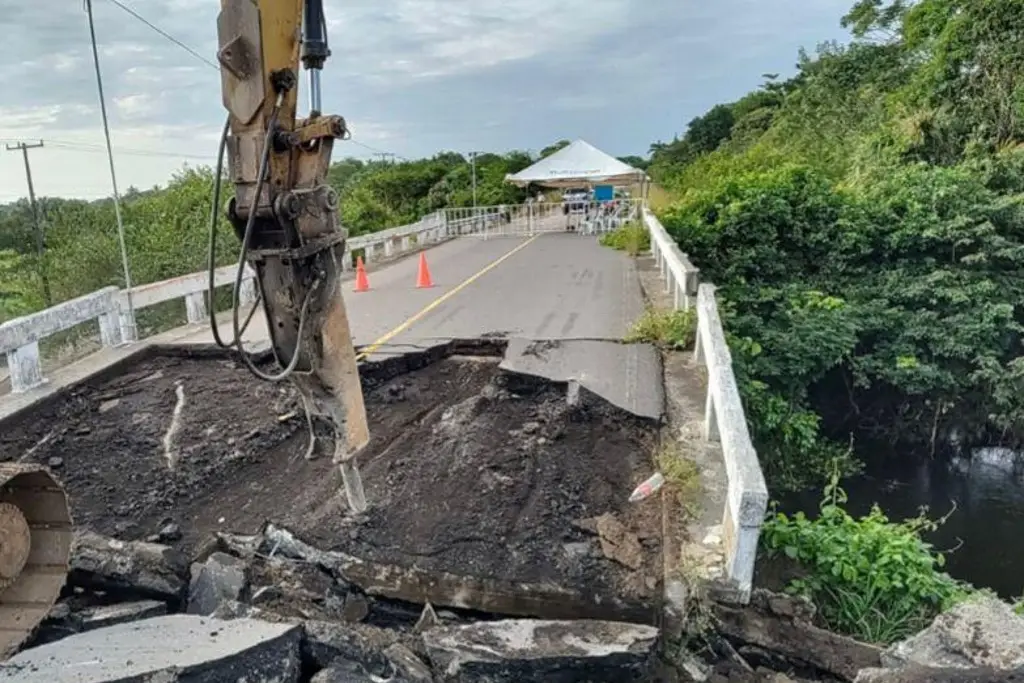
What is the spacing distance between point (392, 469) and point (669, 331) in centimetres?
412

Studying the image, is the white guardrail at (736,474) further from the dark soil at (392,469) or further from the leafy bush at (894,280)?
the leafy bush at (894,280)

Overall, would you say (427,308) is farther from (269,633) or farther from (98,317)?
(269,633)

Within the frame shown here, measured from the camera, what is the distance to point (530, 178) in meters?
32.2

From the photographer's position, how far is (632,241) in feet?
66.7

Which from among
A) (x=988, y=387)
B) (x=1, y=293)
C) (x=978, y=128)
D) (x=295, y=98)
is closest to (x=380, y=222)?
(x=1, y=293)

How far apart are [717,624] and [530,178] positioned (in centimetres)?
2962

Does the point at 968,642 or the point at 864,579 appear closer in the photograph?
the point at 968,642

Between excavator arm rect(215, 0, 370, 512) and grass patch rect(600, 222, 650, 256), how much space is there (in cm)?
1577

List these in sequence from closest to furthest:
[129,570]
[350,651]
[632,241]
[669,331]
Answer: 1. [350,651]
2. [129,570]
3. [669,331]
4. [632,241]

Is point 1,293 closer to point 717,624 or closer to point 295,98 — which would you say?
point 295,98

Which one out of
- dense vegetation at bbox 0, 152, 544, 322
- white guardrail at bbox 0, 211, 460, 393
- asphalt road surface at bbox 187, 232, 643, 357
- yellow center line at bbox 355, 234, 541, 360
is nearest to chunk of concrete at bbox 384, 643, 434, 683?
white guardrail at bbox 0, 211, 460, 393

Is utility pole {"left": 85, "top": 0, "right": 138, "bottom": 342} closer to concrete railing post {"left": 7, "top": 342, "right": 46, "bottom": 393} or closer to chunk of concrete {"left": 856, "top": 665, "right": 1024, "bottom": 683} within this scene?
concrete railing post {"left": 7, "top": 342, "right": 46, "bottom": 393}

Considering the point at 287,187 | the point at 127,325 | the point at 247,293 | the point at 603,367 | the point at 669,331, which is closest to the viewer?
the point at 287,187

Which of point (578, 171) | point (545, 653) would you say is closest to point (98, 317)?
point (545, 653)
